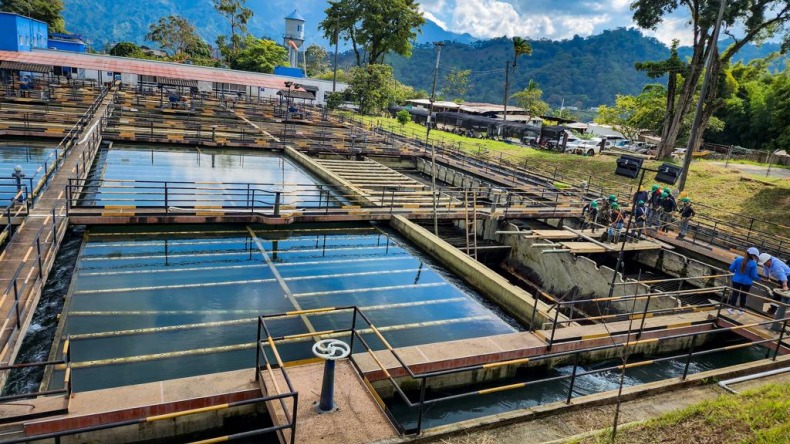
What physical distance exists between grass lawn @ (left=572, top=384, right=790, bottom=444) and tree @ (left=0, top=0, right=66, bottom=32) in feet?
317

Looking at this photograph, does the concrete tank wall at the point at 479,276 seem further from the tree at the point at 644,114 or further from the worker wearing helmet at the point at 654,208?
the tree at the point at 644,114

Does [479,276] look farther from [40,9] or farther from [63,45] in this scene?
[40,9]

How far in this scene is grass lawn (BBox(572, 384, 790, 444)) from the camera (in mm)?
7039

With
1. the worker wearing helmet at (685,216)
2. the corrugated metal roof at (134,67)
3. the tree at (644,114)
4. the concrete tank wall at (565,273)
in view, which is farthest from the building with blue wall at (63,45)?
the worker wearing helmet at (685,216)

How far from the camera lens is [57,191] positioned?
17344 mm

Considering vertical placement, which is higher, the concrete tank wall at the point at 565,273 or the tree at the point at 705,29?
the tree at the point at 705,29

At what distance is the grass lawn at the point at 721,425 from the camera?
23.1 feet

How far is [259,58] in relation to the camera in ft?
267

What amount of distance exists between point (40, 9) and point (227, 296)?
326 ft

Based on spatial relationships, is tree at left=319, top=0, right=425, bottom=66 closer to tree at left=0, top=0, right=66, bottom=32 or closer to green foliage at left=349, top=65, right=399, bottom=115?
green foliage at left=349, top=65, right=399, bottom=115

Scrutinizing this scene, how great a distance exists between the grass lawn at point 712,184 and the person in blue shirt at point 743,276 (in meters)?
8.97

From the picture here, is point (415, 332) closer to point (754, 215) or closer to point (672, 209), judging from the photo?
point (672, 209)

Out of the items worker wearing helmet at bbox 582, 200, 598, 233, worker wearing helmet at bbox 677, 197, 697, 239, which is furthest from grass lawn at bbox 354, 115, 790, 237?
worker wearing helmet at bbox 582, 200, 598, 233

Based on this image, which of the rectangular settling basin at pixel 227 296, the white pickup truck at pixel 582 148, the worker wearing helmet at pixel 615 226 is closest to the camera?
the rectangular settling basin at pixel 227 296
